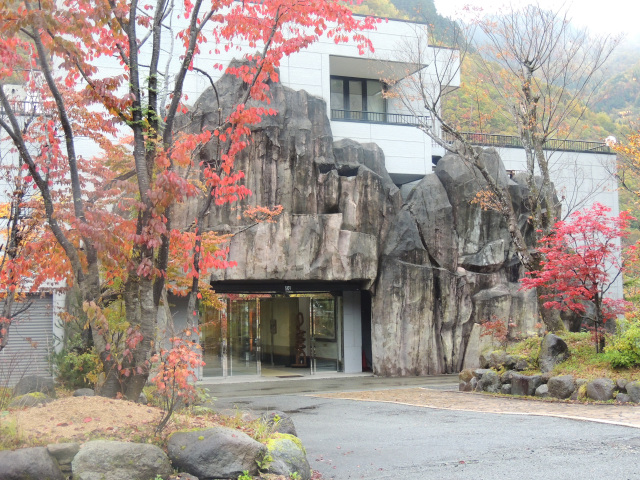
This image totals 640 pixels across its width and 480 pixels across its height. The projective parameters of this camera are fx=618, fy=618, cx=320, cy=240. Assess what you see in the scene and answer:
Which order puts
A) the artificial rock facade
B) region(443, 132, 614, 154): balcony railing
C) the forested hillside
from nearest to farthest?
the artificial rock facade < the forested hillside < region(443, 132, 614, 154): balcony railing

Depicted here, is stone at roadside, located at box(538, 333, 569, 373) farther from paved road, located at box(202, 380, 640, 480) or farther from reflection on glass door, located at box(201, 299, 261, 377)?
reflection on glass door, located at box(201, 299, 261, 377)

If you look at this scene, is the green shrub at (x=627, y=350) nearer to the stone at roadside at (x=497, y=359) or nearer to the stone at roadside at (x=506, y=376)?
the stone at roadside at (x=506, y=376)

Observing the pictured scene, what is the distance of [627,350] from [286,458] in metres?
9.13

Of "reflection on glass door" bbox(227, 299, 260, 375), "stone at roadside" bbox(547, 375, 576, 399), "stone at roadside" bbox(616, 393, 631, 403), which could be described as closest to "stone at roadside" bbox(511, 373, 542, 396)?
"stone at roadside" bbox(547, 375, 576, 399)

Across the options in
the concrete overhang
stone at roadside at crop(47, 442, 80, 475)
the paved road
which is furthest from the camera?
the concrete overhang

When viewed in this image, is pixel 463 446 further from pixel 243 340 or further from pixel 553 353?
pixel 243 340

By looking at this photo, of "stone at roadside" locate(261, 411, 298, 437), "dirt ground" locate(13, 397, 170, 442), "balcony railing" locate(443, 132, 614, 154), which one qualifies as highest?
"balcony railing" locate(443, 132, 614, 154)

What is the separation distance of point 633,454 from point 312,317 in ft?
58.5

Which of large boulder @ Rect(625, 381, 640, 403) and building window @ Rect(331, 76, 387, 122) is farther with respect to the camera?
building window @ Rect(331, 76, 387, 122)

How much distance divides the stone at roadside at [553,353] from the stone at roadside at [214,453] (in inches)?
397

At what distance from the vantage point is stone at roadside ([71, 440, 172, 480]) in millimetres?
5766

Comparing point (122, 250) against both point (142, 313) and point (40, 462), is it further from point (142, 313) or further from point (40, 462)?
point (40, 462)

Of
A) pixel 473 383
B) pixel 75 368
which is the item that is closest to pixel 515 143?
pixel 473 383

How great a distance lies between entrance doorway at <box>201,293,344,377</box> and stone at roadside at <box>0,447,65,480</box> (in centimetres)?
1623
